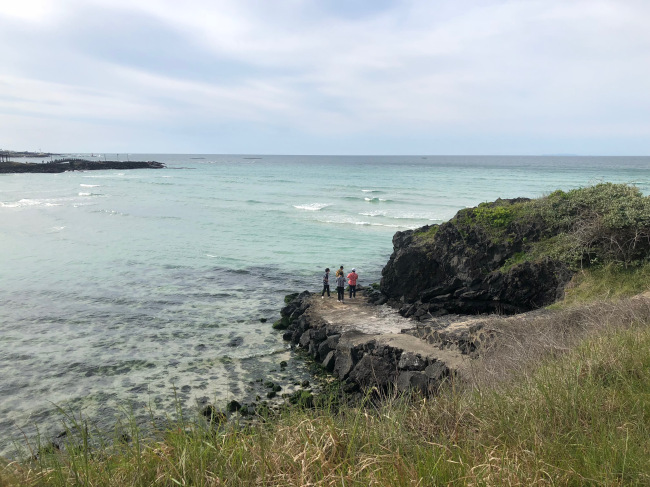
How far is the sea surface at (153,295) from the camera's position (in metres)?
11.1

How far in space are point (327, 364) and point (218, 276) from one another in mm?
11298

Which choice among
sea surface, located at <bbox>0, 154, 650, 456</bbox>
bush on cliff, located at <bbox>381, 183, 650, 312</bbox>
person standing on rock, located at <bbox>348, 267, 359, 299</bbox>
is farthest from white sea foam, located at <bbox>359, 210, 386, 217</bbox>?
person standing on rock, located at <bbox>348, 267, 359, 299</bbox>

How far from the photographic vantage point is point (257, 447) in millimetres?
3840

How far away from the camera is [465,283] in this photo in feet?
54.7

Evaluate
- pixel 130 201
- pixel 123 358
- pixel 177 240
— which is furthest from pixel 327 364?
pixel 130 201

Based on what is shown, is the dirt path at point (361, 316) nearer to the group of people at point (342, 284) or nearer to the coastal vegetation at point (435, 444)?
the group of people at point (342, 284)

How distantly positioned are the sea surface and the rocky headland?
5.30 feet

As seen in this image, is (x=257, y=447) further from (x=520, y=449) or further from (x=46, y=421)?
(x=46, y=421)

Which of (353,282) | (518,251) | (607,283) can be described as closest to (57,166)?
(353,282)

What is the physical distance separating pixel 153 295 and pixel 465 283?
12.7 m

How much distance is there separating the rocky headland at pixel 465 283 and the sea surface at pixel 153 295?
63.7 inches

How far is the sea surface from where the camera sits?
1109 centimetres

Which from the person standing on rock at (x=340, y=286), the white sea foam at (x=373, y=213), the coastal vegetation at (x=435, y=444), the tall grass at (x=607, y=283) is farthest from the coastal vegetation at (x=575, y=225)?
the white sea foam at (x=373, y=213)

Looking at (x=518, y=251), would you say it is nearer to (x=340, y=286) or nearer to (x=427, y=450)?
(x=340, y=286)
